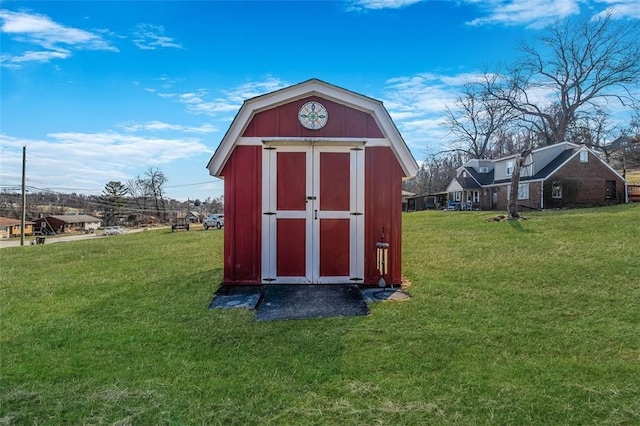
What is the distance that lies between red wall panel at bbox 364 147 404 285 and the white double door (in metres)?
0.12

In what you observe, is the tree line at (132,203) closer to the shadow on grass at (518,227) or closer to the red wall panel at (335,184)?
the shadow on grass at (518,227)

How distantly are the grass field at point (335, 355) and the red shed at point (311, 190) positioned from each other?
41.3 inches

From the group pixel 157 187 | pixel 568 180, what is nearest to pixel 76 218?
pixel 157 187

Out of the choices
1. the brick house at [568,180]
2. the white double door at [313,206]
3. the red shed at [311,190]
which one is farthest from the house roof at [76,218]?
the white double door at [313,206]

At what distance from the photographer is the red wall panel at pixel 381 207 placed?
19.6ft

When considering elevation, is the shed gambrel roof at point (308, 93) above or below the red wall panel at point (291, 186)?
above

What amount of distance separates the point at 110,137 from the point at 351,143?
72.5ft

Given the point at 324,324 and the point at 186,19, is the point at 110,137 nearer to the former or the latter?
the point at 186,19

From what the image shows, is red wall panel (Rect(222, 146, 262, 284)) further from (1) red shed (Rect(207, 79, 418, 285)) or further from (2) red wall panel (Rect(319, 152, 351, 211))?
(2) red wall panel (Rect(319, 152, 351, 211))

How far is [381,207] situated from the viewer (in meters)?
5.98

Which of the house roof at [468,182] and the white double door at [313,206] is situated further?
the house roof at [468,182]

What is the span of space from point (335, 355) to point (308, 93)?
4.28 metres

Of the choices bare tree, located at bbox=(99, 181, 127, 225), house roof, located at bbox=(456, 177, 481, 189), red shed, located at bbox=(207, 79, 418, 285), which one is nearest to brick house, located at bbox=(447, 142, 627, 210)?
house roof, located at bbox=(456, 177, 481, 189)

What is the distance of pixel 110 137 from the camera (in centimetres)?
2275
